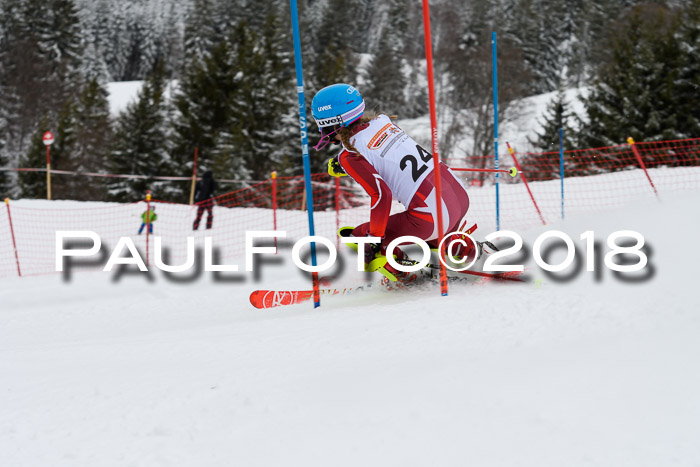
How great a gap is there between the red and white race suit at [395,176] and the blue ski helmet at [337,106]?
0.39 feet

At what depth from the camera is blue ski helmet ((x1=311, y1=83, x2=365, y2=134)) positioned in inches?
155

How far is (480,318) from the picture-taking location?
2.94m

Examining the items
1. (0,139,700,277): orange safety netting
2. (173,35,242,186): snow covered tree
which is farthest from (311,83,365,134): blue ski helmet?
(173,35,242,186): snow covered tree

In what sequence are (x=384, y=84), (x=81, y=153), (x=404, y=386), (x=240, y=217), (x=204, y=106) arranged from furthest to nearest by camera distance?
(x=384, y=84) → (x=81, y=153) → (x=204, y=106) → (x=240, y=217) → (x=404, y=386)

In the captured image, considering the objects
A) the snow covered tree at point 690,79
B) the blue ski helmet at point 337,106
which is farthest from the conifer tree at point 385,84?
the blue ski helmet at point 337,106

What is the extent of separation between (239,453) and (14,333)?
4480mm

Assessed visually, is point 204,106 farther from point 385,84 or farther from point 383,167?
point 383,167

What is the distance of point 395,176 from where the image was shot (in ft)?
12.8

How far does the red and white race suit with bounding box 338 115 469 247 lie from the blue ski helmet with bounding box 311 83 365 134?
12 cm

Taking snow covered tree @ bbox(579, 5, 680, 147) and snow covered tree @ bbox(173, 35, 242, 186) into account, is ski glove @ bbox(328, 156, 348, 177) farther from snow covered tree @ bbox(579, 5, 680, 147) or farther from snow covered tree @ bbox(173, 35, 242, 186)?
snow covered tree @ bbox(173, 35, 242, 186)

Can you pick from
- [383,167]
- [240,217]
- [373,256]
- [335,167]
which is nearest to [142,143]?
[240,217]

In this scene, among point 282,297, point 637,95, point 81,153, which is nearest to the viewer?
point 282,297

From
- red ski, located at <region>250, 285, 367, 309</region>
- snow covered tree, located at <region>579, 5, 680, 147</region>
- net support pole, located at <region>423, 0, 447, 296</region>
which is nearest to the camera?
net support pole, located at <region>423, 0, 447, 296</region>

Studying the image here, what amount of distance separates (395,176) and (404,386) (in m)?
2.04
